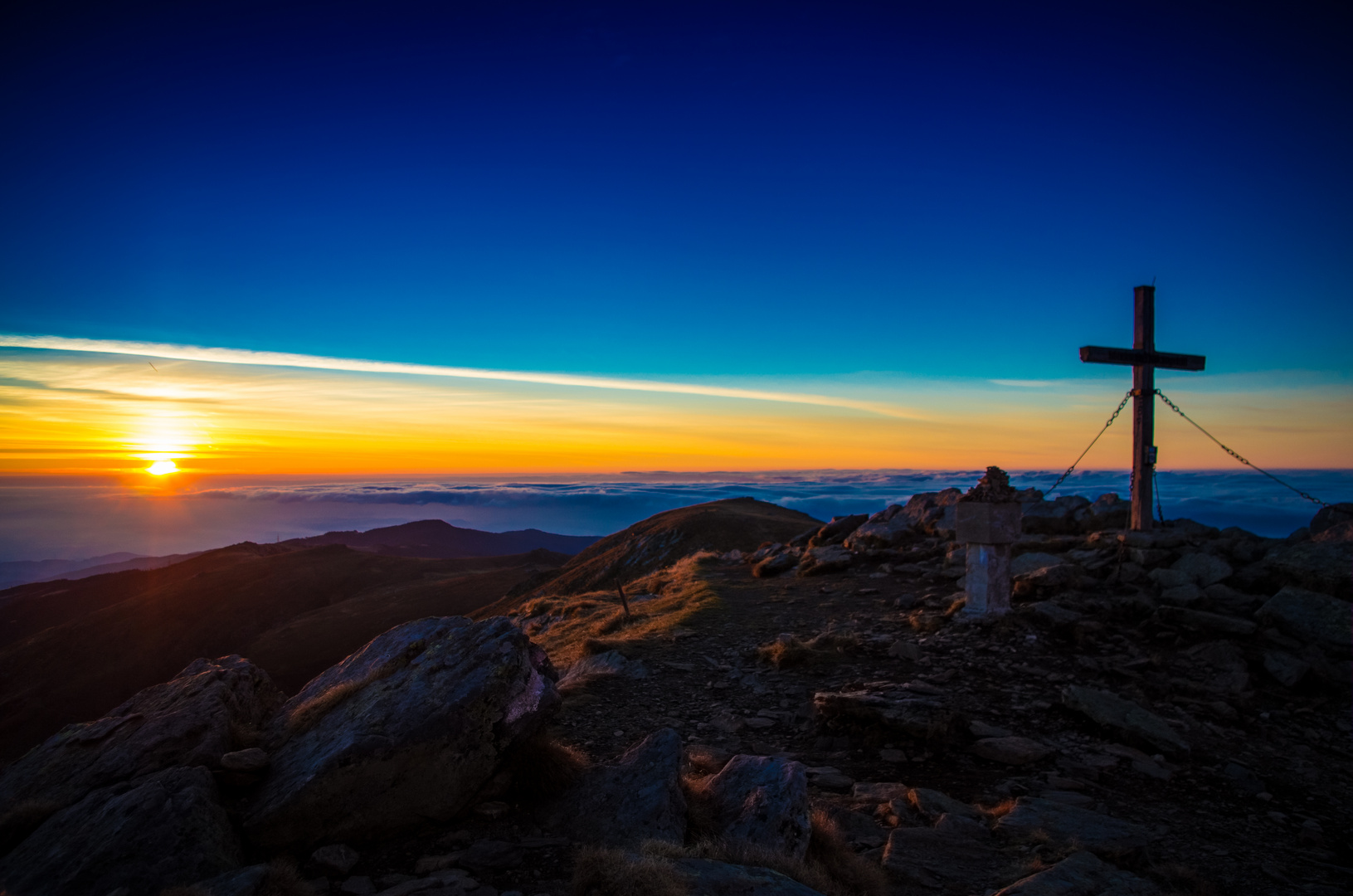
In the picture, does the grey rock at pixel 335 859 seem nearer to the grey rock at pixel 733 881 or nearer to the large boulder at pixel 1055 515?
the grey rock at pixel 733 881

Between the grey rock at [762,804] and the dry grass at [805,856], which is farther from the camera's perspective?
the grey rock at [762,804]

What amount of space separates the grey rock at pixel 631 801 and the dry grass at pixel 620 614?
6487mm

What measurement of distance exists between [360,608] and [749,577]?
6241 cm

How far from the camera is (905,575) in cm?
1820

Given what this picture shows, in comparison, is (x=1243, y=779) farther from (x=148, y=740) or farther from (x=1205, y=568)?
(x=148, y=740)

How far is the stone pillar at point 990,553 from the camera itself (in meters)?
13.2

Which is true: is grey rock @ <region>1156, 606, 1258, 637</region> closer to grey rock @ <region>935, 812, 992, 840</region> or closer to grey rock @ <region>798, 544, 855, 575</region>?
grey rock @ <region>935, 812, 992, 840</region>

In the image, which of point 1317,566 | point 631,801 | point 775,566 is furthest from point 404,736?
point 775,566

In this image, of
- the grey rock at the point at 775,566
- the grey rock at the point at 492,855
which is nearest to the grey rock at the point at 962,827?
the grey rock at the point at 492,855

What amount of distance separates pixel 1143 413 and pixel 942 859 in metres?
13.5

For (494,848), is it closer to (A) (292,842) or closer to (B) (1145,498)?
(A) (292,842)

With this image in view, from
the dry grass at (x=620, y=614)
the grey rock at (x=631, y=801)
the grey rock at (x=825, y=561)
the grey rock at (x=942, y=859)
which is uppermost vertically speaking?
the grey rock at (x=825, y=561)

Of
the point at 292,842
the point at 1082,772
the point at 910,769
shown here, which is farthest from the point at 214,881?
the point at 1082,772

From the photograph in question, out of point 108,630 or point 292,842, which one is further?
point 108,630
